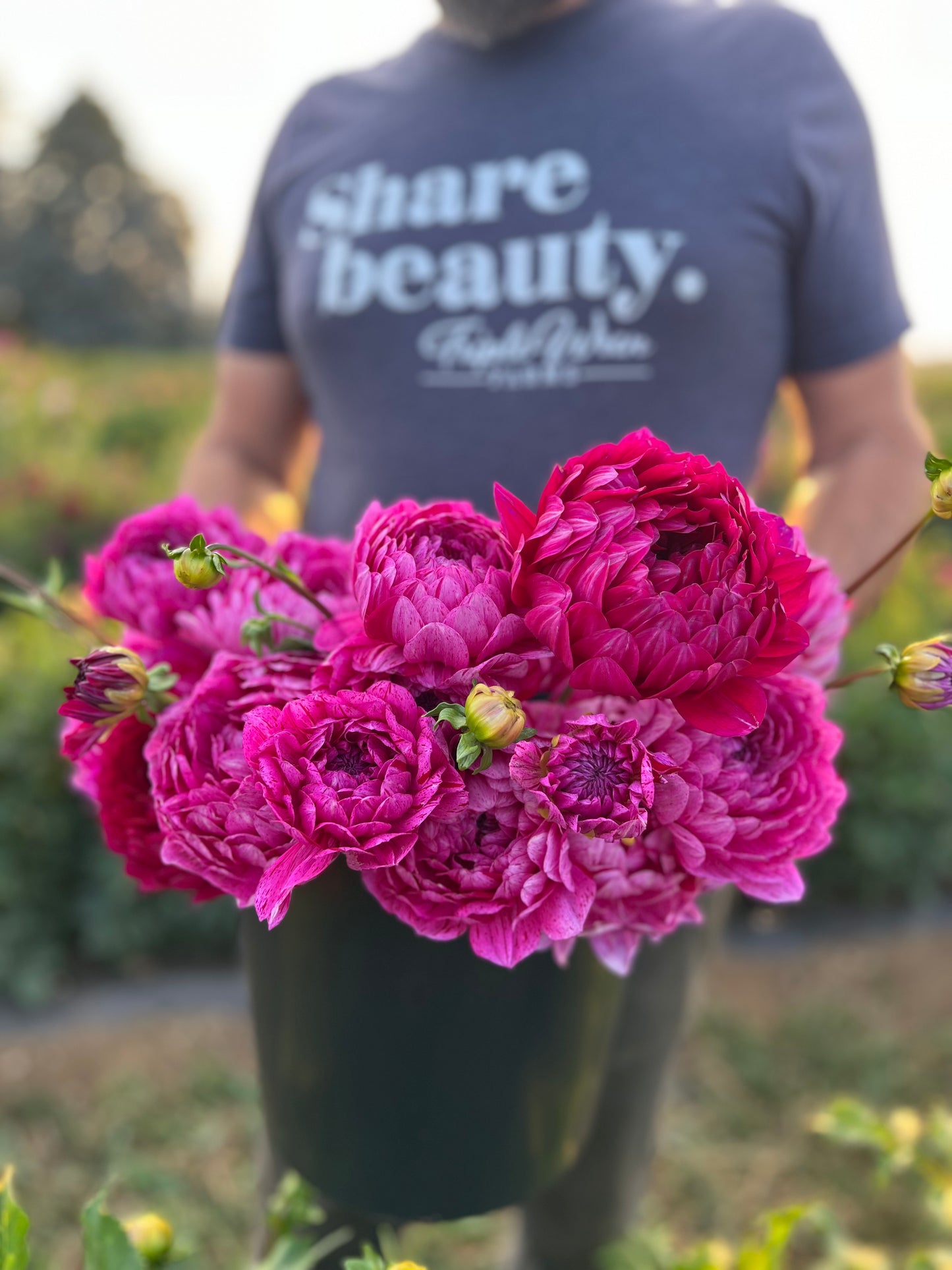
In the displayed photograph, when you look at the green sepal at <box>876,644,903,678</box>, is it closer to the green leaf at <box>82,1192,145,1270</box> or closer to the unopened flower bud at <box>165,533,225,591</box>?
the unopened flower bud at <box>165,533,225,591</box>

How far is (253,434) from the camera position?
4.74 ft

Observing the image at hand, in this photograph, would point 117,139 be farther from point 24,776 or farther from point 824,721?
point 824,721

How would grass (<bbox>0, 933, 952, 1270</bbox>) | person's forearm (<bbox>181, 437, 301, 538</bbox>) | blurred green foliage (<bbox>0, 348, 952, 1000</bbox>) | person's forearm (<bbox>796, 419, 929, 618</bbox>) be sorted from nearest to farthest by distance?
person's forearm (<bbox>796, 419, 929, 618</bbox>)
person's forearm (<bbox>181, 437, 301, 538</bbox>)
grass (<bbox>0, 933, 952, 1270</bbox>)
blurred green foliage (<bbox>0, 348, 952, 1000</bbox>)

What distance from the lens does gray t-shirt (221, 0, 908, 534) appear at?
3.59 feet

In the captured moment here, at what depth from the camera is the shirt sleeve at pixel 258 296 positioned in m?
1.40

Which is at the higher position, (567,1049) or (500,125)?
(500,125)

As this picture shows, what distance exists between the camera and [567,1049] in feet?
2.32

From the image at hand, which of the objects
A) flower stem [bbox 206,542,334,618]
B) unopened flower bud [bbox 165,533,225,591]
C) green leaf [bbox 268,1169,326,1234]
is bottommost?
green leaf [bbox 268,1169,326,1234]

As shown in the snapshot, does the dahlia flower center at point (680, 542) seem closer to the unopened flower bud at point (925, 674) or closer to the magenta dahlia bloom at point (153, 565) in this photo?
the unopened flower bud at point (925, 674)

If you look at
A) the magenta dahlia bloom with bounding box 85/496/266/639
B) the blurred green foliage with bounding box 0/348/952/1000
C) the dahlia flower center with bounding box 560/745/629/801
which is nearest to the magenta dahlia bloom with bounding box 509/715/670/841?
the dahlia flower center with bounding box 560/745/629/801

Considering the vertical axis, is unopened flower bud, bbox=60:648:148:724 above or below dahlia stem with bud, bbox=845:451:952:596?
below

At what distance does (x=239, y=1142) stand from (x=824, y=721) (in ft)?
7.27

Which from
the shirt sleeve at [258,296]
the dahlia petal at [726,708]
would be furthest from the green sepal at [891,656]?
the shirt sleeve at [258,296]

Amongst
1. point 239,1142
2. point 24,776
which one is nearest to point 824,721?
point 239,1142
